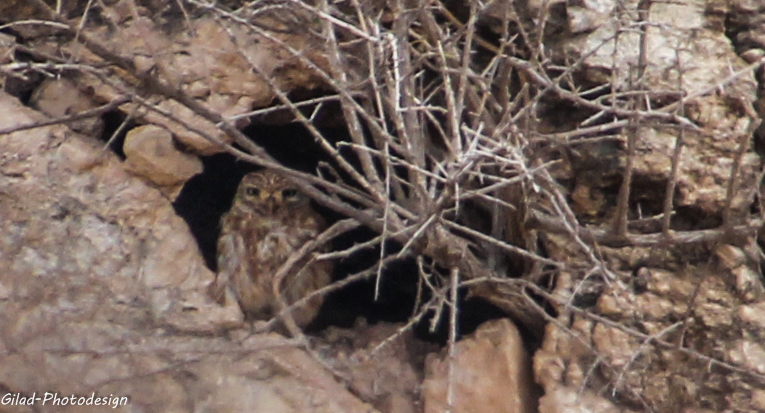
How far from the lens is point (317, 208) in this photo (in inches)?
190

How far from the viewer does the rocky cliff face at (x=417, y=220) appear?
2838 mm

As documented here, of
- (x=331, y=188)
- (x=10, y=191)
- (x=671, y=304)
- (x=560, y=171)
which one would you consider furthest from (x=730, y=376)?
(x=10, y=191)

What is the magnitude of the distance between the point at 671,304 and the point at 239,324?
1.52 metres

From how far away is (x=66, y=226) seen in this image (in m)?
3.13

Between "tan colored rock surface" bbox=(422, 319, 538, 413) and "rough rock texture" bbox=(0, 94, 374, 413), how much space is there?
286mm

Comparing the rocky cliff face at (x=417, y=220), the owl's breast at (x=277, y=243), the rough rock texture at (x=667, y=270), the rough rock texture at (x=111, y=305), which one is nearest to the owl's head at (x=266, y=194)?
the owl's breast at (x=277, y=243)

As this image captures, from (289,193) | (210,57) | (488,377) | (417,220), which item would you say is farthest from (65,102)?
(488,377)

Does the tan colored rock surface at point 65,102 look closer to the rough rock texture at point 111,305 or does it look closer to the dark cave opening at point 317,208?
the rough rock texture at point 111,305

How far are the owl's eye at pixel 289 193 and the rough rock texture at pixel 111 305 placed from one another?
113cm

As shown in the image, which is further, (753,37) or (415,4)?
(753,37)

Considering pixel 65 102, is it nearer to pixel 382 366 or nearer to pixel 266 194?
pixel 266 194

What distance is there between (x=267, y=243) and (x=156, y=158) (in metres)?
1.09

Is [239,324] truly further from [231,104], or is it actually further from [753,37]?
[753,37]

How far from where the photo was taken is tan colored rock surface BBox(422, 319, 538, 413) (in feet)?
10.3
